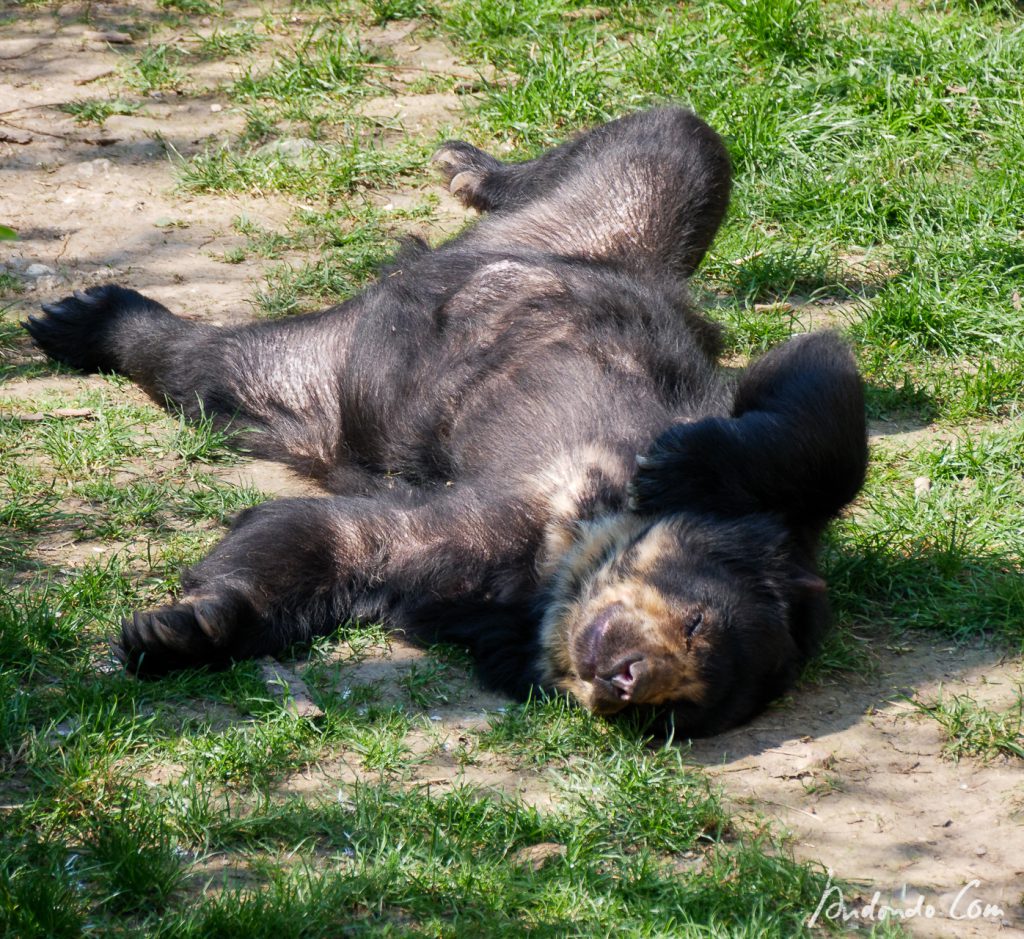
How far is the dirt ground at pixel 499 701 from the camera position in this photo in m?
4.12

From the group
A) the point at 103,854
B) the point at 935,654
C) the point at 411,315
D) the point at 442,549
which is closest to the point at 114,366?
the point at 411,315

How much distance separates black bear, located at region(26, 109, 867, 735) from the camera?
473 cm

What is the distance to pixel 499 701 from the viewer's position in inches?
190

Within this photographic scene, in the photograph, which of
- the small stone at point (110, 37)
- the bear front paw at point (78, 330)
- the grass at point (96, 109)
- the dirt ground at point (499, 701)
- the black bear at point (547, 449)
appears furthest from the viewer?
the small stone at point (110, 37)

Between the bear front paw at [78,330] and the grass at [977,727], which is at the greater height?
the bear front paw at [78,330]

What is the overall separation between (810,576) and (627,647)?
2.57 ft

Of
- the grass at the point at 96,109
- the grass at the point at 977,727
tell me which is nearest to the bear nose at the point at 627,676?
the grass at the point at 977,727

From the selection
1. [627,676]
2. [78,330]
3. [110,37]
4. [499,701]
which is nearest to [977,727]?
[627,676]

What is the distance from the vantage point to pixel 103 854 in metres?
3.70

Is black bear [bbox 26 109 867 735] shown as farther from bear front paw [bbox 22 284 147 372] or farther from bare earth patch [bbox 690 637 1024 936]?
bare earth patch [bbox 690 637 1024 936]

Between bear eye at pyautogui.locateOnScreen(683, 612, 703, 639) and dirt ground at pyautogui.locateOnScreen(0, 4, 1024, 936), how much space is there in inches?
15.8

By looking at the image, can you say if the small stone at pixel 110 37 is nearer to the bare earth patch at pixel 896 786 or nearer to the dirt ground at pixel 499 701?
the dirt ground at pixel 499 701

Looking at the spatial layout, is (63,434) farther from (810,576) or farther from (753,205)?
(753,205)

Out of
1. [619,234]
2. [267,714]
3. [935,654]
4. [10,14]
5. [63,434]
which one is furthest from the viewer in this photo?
[10,14]
